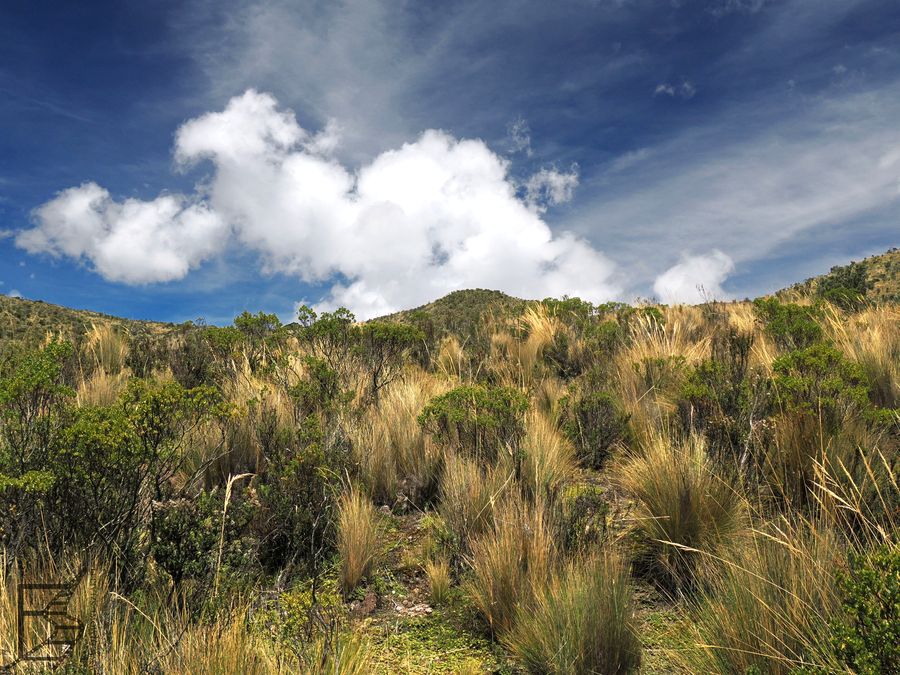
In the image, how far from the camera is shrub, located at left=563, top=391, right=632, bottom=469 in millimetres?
5145

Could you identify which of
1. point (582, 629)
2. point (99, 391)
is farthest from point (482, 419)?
point (99, 391)

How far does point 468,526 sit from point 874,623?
2278 millimetres

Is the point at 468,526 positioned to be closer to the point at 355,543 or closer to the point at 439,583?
the point at 439,583

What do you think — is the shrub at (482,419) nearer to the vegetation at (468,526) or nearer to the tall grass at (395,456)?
the vegetation at (468,526)

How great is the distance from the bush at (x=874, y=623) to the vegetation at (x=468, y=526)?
0.03ft

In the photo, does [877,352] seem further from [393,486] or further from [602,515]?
[393,486]

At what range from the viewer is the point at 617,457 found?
4.85m

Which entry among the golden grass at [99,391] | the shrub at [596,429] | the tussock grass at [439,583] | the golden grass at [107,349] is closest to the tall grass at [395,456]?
the tussock grass at [439,583]

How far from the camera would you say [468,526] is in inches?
136

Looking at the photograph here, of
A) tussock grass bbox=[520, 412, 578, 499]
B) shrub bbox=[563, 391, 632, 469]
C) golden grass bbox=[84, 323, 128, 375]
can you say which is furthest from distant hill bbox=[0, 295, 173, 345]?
tussock grass bbox=[520, 412, 578, 499]

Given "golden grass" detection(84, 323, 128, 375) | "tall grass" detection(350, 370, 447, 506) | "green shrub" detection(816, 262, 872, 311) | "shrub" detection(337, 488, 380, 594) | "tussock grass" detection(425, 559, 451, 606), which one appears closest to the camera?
"tussock grass" detection(425, 559, 451, 606)

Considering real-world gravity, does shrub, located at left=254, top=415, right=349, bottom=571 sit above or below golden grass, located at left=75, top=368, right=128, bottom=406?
below

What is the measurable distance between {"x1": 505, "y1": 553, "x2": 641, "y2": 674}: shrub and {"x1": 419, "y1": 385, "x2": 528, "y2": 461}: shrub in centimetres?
170

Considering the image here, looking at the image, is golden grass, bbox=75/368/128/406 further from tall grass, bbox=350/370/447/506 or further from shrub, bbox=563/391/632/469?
shrub, bbox=563/391/632/469
